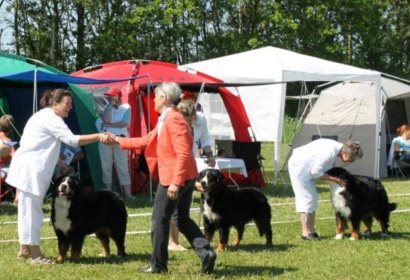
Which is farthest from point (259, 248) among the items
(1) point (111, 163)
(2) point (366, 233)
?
(1) point (111, 163)

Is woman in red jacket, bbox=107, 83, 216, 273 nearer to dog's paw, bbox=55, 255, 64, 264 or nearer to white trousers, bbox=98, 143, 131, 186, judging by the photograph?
dog's paw, bbox=55, 255, 64, 264

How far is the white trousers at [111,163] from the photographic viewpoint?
11.4 metres

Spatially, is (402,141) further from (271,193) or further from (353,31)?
(353,31)

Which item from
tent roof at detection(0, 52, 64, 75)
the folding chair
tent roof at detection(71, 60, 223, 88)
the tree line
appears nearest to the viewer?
tent roof at detection(0, 52, 64, 75)

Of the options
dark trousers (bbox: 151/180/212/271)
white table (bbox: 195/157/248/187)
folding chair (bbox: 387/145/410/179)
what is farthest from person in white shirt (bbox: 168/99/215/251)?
folding chair (bbox: 387/145/410/179)

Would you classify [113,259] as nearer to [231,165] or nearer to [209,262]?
[209,262]

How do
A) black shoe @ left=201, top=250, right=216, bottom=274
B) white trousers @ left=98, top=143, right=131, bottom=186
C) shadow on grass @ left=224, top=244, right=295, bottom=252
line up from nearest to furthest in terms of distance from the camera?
black shoe @ left=201, top=250, right=216, bottom=274 < shadow on grass @ left=224, top=244, right=295, bottom=252 < white trousers @ left=98, top=143, right=131, bottom=186

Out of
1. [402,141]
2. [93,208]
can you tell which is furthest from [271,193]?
[93,208]

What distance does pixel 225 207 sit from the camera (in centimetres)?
681

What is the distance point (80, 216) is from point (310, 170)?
8.31 feet

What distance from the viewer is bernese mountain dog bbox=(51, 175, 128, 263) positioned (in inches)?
237

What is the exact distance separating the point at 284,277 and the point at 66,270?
1.74m

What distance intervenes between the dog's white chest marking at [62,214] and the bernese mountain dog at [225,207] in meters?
1.27

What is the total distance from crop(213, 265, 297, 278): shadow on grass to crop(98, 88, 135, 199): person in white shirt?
5.35 meters
